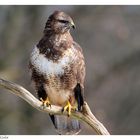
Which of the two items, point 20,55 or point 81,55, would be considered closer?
point 81,55

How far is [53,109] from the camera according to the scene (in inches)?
261

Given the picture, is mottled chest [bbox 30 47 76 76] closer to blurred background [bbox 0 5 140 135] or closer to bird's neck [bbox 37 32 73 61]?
bird's neck [bbox 37 32 73 61]

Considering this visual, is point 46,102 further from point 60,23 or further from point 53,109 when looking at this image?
point 60,23

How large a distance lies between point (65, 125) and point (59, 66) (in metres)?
0.31

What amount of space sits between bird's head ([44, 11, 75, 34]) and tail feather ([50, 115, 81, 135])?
0.38 m

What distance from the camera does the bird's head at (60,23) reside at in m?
6.55

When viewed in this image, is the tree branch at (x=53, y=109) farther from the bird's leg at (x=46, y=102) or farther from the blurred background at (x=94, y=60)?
the blurred background at (x=94, y=60)

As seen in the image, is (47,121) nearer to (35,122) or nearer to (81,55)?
(35,122)

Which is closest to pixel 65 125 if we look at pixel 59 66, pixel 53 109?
pixel 53 109

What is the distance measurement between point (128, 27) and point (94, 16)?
192 millimetres

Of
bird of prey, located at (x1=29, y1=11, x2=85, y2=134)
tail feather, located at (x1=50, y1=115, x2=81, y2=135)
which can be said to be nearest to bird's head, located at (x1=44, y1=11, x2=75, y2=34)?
bird of prey, located at (x1=29, y1=11, x2=85, y2=134)

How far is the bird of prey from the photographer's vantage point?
6508 mm
